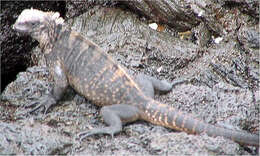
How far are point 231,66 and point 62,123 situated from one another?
2.84m

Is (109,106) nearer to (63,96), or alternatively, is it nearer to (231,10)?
(63,96)

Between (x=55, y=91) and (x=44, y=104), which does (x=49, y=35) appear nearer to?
(x=55, y=91)

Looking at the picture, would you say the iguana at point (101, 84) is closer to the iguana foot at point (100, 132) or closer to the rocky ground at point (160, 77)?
the iguana foot at point (100, 132)

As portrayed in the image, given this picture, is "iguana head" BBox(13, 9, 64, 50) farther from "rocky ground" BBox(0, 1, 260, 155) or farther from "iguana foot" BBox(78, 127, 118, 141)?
"iguana foot" BBox(78, 127, 118, 141)

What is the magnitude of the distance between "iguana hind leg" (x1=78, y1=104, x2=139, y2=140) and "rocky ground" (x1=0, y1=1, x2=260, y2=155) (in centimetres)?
9

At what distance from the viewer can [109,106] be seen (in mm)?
5203

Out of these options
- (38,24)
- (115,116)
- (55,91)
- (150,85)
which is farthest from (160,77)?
(38,24)

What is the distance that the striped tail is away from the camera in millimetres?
4633

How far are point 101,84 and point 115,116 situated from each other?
576 mm

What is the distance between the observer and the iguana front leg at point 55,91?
5617mm

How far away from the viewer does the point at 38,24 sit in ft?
18.6

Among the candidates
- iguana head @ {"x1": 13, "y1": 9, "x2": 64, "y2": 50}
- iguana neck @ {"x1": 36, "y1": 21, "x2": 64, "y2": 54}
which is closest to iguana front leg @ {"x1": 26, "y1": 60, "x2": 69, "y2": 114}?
iguana neck @ {"x1": 36, "y1": 21, "x2": 64, "y2": 54}

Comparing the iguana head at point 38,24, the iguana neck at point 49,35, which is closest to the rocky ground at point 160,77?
the iguana neck at point 49,35

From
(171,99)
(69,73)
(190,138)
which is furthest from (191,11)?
(190,138)
